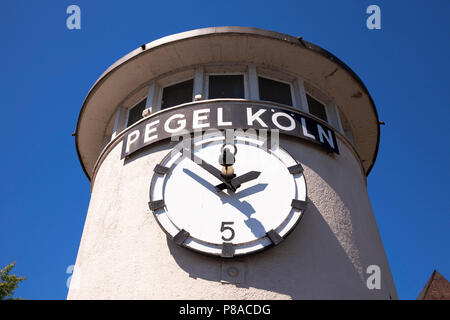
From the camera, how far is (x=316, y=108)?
A: 1047 cm

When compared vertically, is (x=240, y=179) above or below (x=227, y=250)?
above

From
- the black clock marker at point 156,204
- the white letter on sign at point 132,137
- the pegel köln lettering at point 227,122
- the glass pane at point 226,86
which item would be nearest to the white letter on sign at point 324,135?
the pegel köln lettering at point 227,122

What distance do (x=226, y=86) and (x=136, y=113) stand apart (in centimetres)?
191

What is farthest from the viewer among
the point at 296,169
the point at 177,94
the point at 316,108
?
the point at 316,108

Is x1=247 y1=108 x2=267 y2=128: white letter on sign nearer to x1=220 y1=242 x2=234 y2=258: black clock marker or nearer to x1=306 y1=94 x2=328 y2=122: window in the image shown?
x1=306 y1=94 x2=328 y2=122: window

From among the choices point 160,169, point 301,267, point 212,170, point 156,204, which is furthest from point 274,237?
point 160,169

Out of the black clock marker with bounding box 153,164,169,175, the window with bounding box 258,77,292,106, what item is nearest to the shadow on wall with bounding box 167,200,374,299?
the black clock marker with bounding box 153,164,169,175

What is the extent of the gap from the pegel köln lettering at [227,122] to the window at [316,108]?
3.20ft

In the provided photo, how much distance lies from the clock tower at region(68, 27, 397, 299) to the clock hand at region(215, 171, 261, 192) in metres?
0.02

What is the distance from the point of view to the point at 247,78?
32.9 feet

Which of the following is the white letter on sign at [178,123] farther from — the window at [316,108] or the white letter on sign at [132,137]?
the window at [316,108]

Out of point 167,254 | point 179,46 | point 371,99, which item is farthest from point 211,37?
point 167,254

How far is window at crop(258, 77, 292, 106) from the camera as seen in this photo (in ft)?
32.2

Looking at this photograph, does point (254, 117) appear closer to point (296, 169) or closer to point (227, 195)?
point (296, 169)
